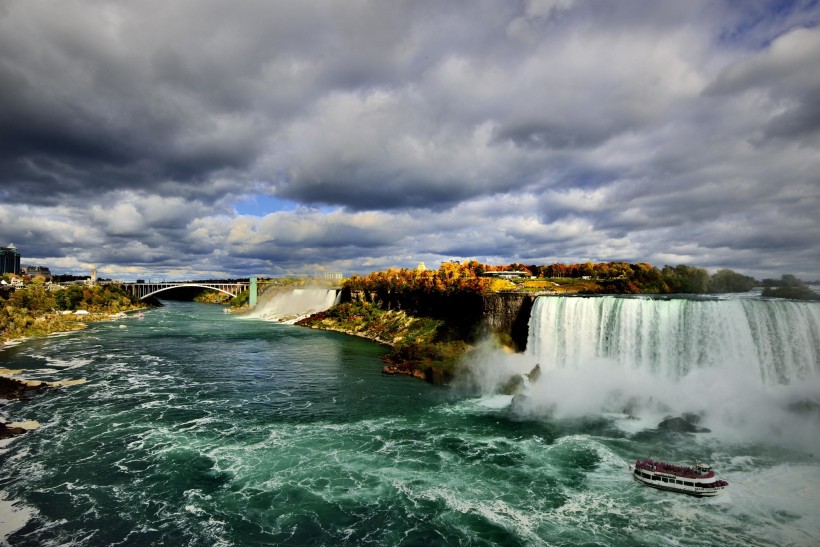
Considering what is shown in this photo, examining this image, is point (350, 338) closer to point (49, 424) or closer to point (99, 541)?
point (49, 424)

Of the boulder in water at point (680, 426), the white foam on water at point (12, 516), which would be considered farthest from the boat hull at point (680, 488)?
the white foam on water at point (12, 516)

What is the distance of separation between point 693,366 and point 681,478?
51.5 feet

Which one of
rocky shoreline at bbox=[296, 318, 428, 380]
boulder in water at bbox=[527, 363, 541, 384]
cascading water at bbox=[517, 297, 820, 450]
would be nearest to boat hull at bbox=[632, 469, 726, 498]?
cascading water at bbox=[517, 297, 820, 450]

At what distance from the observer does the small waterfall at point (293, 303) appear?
111 m

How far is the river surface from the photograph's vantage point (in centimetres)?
1764

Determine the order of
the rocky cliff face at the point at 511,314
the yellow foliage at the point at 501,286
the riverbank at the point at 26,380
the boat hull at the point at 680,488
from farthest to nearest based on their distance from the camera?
the yellow foliage at the point at 501,286 < the rocky cliff face at the point at 511,314 < the riverbank at the point at 26,380 < the boat hull at the point at 680,488

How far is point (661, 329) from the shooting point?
35.4 meters

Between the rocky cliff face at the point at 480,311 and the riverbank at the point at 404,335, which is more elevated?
the rocky cliff face at the point at 480,311

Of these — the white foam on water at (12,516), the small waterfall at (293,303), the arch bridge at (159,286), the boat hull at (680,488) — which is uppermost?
the arch bridge at (159,286)

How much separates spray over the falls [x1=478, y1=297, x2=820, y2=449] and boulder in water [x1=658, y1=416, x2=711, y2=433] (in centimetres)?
109

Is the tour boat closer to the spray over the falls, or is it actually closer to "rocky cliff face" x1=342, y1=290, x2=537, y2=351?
the spray over the falls

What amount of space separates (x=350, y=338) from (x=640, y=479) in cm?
5850

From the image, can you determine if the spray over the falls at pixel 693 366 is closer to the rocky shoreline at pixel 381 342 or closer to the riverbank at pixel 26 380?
the rocky shoreline at pixel 381 342

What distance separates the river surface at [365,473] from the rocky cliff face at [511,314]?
539 inches
